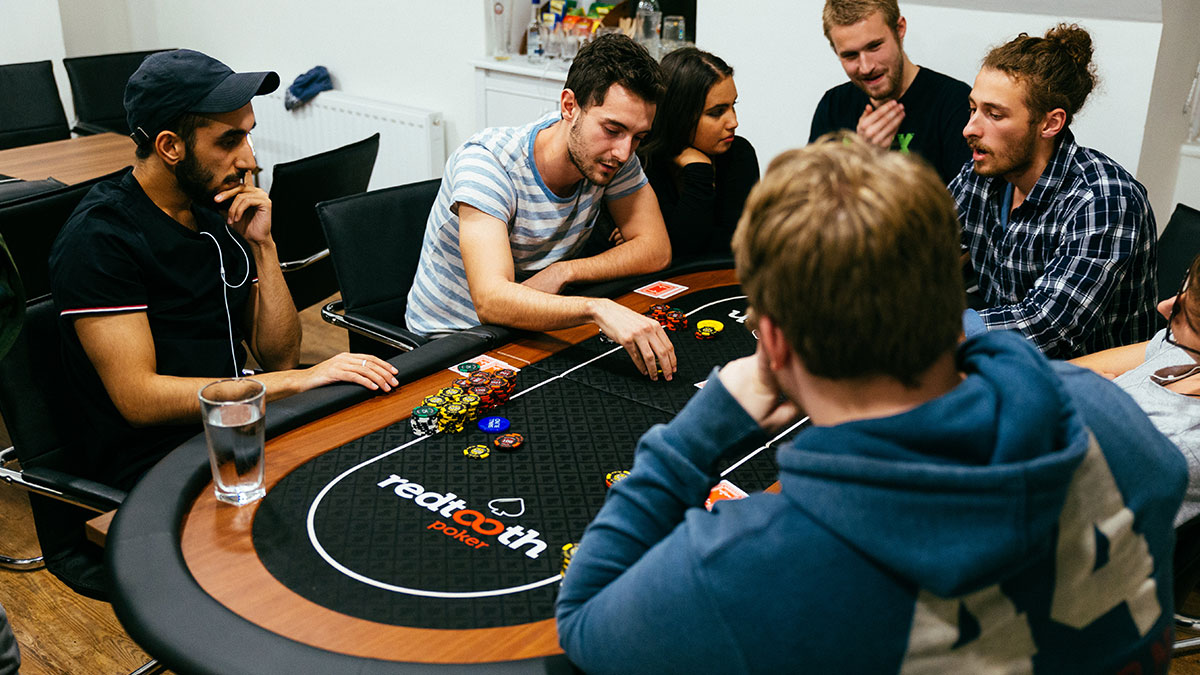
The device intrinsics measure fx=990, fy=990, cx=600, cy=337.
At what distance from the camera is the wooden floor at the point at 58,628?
2143 millimetres

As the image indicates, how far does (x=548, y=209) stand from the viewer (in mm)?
2330

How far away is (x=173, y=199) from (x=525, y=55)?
274 centimetres

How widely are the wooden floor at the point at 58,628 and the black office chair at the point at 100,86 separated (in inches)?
104

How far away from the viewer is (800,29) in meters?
3.50

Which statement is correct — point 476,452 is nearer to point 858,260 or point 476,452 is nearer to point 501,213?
point 501,213

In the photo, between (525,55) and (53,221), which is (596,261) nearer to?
(53,221)

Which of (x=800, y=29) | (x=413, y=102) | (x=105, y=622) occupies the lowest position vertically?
(x=105, y=622)

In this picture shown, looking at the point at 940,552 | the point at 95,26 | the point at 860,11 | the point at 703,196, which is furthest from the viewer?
the point at 95,26

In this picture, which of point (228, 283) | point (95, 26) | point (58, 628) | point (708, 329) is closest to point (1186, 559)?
point (708, 329)

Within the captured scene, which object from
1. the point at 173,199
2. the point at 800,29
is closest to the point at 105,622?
the point at 173,199

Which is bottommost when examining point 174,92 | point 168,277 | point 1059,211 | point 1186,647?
point 1186,647

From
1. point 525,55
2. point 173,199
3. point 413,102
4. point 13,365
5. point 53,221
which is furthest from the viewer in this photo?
point 413,102

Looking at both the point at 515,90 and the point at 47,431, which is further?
the point at 515,90

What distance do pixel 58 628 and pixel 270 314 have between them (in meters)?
0.87
